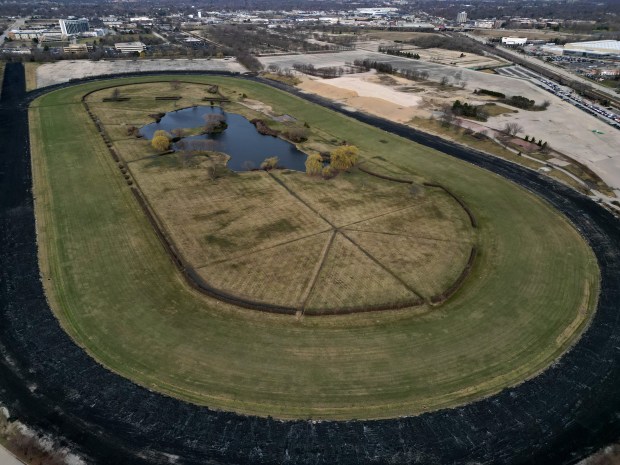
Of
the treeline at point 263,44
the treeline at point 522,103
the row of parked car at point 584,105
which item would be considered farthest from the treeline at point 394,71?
the treeline at point 263,44

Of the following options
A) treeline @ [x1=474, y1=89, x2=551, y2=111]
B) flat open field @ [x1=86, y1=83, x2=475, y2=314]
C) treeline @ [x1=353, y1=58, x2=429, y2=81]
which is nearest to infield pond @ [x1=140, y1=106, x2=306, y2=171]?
flat open field @ [x1=86, y1=83, x2=475, y2=314]

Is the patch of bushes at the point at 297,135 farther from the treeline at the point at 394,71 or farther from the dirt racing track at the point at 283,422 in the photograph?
the treeline at the point at 394,71

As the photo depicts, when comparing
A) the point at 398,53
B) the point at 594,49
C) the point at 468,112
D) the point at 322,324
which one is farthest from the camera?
the point at 594,49

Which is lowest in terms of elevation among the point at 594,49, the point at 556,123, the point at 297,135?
the point at 297,135

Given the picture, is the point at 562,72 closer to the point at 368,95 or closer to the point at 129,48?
the point at 368,95

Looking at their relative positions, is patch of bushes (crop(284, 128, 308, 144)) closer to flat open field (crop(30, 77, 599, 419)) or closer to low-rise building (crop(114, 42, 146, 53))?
flat open field (crop(30, 77, 599, 419))

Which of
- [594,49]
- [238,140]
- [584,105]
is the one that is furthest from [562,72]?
[238,140]
